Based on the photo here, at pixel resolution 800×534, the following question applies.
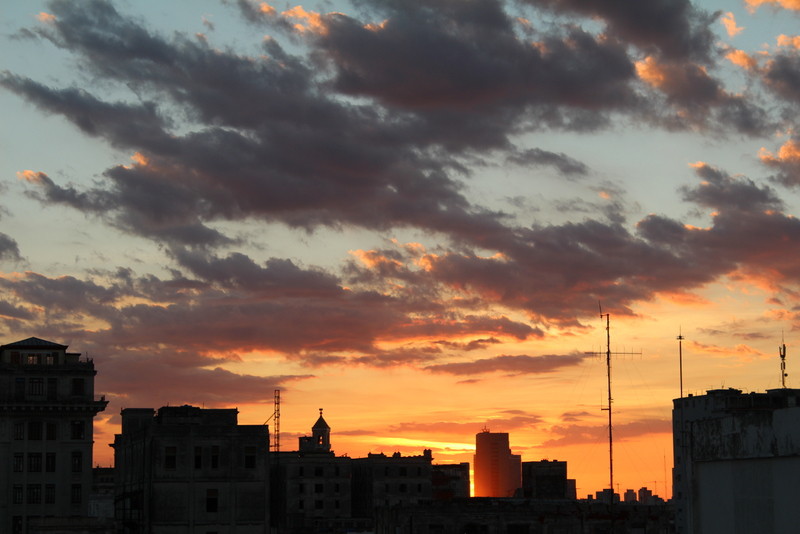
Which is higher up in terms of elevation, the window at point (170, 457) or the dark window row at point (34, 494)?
the window at point (170, 457)

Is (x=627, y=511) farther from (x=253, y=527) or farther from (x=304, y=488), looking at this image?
(x=304, y=488)

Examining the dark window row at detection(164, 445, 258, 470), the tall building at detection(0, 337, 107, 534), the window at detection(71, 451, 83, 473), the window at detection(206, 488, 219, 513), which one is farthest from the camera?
the window at detection(71, 451, 83, 473)

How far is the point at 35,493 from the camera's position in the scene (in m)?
134

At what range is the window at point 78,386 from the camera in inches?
5305

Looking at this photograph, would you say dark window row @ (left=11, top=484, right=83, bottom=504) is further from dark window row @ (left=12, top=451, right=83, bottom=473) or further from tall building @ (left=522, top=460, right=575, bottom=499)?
tall building @ (left=522, top=460, right=575, bottom=499)

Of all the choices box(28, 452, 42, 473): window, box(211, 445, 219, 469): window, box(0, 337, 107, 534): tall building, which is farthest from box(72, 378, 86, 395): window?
box(211, 445, 219, 469): window

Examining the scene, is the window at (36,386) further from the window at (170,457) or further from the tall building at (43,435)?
the window at (170,457)

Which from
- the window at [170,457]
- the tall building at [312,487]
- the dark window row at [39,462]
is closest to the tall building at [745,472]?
the window at [170,457]

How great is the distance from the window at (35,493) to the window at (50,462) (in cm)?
193

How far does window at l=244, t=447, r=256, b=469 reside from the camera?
129438 mm

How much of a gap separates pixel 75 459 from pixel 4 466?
7303mm

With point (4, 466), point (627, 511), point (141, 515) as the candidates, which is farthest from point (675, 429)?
point (4, 466)

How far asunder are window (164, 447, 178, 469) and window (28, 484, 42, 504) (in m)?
16.3

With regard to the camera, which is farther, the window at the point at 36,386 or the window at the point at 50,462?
the window at the point at 50,462
